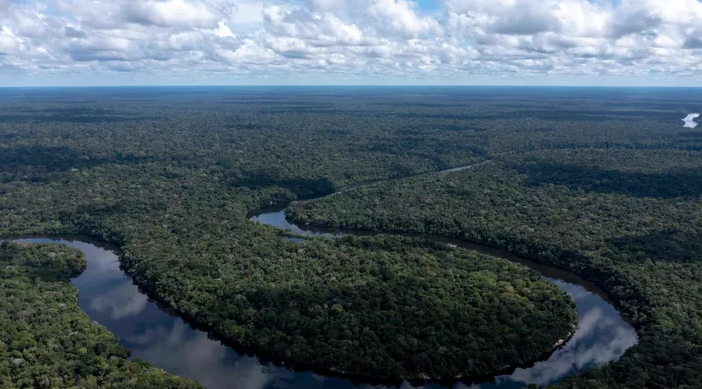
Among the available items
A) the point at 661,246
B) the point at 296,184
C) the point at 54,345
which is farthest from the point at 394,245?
the point at 54,345

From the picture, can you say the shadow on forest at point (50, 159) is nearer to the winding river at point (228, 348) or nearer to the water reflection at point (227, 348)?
the winding river at point (228, 348)

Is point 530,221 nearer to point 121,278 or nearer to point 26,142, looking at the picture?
point 121,278

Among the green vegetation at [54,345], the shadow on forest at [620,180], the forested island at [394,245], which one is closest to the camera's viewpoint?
the green vegetation at [54,345]

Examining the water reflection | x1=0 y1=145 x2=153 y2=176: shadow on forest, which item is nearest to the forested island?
x1=0 y1=145 x2=153 y2=176: shadow on forest

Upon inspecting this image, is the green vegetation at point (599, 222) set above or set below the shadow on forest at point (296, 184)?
below

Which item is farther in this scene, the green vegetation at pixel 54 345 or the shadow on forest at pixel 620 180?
the shadow on forest at pixel 620 180

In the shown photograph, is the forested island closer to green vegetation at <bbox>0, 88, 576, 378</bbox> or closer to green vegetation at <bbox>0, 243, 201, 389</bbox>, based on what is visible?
green vegetation at <bbox>0, 88, 576, 378</bbox>

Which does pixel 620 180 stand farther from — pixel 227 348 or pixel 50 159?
pixel 50 159

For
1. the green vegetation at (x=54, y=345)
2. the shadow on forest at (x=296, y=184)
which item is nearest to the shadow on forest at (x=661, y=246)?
the shadow on forest at (x=296, y=184)
